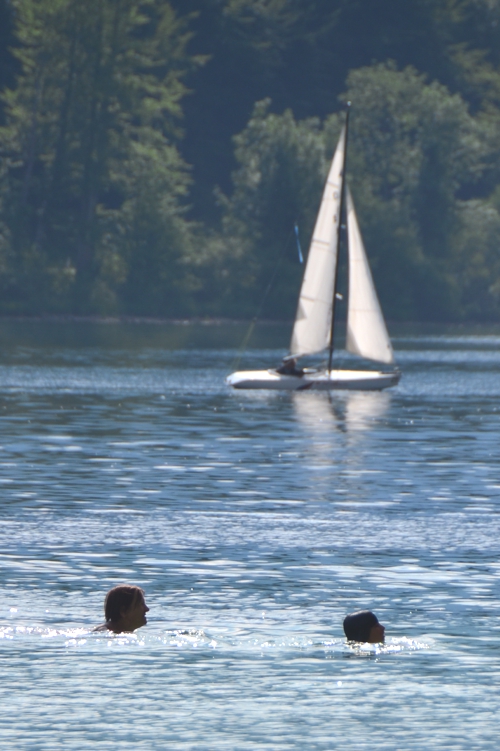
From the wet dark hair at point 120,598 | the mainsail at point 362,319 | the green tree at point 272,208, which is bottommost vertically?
the wet dark hair at point 120,598

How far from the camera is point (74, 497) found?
3894cm

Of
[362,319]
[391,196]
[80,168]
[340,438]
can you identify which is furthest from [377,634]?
[391,196]

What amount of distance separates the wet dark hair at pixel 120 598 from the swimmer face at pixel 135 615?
0.04 m

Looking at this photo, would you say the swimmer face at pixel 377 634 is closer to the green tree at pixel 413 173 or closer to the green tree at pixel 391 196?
the green tree at pixel 391 196

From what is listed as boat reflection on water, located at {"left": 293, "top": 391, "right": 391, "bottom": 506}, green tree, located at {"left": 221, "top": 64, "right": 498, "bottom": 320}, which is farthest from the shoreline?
boat reflection on water, located at {"left": 293, "top": 391, "right": 391, "bottom": 506}

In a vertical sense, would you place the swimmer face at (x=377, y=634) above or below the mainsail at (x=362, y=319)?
below

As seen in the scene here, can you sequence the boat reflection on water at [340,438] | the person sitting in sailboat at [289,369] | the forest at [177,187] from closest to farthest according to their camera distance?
the boat reflection on water at [340,438]
the person sitting in sailboat at [289,369]
the forest at [177,187]

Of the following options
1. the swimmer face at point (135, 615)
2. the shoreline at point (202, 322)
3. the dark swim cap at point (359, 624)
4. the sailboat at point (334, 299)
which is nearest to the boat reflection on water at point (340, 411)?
the sailboat at point (334, 299)

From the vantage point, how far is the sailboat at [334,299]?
7931 centimetres

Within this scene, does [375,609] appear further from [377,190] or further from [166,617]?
[377,190]

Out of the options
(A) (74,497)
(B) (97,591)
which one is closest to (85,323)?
(A) (74,497)

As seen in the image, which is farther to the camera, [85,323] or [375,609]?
[85,323]

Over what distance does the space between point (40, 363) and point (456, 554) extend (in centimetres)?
6771

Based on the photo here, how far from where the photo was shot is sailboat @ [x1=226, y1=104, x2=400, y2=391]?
79312 mm
